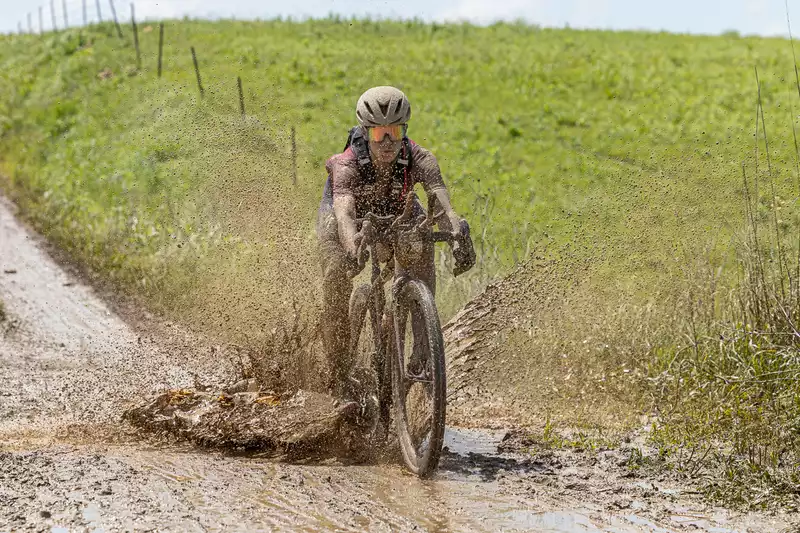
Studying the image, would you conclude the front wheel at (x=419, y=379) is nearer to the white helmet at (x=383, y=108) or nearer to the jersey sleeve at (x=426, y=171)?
the jersey sleeve at (x=426, y=171)

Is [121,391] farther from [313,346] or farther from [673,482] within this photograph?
[673,482]

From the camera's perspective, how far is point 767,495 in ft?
17.3

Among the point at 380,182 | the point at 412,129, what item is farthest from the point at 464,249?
the point at 412,129

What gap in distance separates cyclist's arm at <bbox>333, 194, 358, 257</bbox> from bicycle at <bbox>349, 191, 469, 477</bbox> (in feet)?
0.24

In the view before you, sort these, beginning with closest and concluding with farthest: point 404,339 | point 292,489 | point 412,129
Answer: point 292,489
point 404,339
point 412,129

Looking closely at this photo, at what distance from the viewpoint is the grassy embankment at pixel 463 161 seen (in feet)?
27.0

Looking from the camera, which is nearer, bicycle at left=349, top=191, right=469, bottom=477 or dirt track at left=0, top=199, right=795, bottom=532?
dirt track at left=0, top=199, right=795, bottom=532

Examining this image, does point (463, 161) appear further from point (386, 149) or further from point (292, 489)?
point (292, 489)

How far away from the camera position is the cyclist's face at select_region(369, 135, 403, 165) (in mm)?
6434

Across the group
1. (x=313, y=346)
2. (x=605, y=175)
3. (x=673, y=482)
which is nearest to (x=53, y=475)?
(x=313, y=346)

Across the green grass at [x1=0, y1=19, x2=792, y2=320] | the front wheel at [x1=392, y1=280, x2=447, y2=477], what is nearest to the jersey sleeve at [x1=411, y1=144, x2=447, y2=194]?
the front wheel at [x1=392, y1=280, x2=447, y2=477]

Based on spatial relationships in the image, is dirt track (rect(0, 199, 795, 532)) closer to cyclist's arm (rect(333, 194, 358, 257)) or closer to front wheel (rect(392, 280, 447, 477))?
front wheel (rect(392, 280, 447, 477))

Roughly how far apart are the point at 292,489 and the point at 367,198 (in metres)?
1.84

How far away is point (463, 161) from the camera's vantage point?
23656 mm
